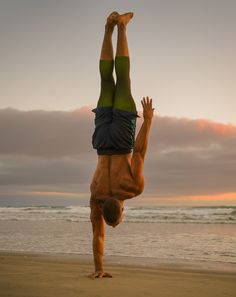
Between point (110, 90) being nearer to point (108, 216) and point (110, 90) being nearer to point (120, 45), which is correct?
point (120, 45)

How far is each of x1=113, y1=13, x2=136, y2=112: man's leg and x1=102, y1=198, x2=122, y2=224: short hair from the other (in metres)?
1.31

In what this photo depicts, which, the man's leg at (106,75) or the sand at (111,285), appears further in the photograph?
the man's leg at (106,75)

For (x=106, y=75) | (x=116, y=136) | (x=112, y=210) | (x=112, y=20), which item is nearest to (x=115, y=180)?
(x=112, y=210)

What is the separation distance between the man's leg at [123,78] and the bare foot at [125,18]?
23cm

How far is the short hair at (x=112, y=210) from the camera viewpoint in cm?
550

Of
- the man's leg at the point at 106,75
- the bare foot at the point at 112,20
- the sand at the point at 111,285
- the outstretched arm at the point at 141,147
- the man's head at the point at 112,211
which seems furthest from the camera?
the bare foot at the point at 112,20

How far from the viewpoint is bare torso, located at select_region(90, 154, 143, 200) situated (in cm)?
578

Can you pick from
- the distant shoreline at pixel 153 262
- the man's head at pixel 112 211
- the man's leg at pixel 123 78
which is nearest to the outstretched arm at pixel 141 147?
the man's leg at pixel 123 78

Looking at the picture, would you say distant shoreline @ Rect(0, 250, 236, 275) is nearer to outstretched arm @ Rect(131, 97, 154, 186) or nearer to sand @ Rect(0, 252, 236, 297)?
sand @ Rect(0, 252, 236, 297)

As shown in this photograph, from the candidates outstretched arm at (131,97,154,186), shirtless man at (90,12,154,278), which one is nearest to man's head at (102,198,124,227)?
shirtless man at (90,12,154,278)

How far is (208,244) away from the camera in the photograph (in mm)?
13258

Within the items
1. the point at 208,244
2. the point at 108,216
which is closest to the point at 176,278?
the point at 108,216

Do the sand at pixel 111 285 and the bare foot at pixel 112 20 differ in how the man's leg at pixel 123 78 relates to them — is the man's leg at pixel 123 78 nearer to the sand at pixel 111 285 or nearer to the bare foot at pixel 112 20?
the bare foot at pixel 112 20

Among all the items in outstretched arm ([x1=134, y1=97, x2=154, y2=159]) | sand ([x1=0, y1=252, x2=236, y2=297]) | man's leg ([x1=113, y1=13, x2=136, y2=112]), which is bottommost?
sand ([x1=0, y1=252, x2=236, y2=297])
